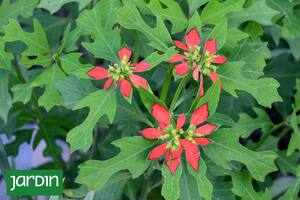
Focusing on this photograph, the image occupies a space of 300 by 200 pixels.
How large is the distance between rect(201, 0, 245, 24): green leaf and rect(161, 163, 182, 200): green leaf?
33 cm

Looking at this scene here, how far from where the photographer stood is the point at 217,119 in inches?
46.4

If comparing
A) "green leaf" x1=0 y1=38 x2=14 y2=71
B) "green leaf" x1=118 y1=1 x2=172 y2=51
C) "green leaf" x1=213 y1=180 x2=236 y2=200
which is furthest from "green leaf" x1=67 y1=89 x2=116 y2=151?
"green leaf" x1=213 y1=180 x2=236 y2=200

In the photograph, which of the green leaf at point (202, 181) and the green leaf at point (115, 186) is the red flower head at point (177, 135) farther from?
the green leaf at point (115, 186)

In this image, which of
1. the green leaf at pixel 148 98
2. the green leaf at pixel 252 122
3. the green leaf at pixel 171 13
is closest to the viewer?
the green leaf at pixel 148 98

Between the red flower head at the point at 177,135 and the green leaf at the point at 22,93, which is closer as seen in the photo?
the red flower head at the point at 177,135

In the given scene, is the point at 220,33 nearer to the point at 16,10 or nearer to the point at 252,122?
the point at 252,122

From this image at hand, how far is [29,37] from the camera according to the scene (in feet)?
4.06

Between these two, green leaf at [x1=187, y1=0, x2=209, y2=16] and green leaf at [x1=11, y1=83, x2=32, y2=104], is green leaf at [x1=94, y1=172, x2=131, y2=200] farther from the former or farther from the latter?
green leaf at [x1=187, y1=0, x2=209, y2=16]

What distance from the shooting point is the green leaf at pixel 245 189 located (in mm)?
1234

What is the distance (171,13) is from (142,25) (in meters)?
0.08

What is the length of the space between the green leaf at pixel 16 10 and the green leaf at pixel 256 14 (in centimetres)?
46

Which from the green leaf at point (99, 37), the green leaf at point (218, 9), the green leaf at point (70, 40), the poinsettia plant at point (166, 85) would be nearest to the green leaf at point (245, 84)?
the poinsettia plant at point (166, 85)

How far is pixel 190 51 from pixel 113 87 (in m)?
0.17

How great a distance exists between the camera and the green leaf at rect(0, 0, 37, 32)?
1.27 metres
